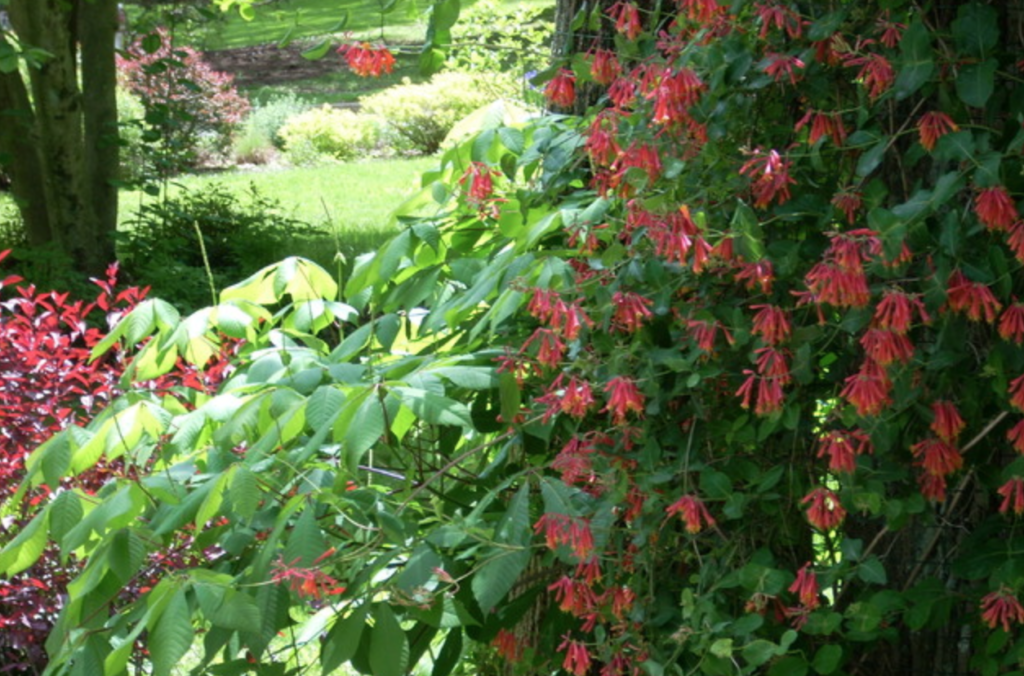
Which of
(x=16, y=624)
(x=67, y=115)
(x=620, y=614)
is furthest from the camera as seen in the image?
(x=67, y=115)

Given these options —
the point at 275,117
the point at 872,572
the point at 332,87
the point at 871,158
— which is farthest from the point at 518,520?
the point at 332,87

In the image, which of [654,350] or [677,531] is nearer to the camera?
[654,350]

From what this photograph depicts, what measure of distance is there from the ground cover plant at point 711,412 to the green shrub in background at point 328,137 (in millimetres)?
14684

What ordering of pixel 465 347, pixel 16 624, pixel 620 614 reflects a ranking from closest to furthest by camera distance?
1. pixel 620 614
2. pixel 465 347
3. pixel 16 624

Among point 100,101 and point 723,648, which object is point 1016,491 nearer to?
point 723,648

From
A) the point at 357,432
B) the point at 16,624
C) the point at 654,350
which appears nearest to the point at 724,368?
the point at 654,350

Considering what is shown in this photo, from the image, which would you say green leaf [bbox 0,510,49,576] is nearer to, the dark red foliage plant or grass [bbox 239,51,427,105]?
the dark red foliage plant

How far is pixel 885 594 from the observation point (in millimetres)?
2111

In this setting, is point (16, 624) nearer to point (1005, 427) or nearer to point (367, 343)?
point (367, 343)

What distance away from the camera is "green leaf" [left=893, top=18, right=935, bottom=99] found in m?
1.94

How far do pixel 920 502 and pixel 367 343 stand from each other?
3.89 ft

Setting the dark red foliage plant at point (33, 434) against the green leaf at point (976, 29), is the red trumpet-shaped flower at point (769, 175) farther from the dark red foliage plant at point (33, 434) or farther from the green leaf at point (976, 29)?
the dark red foliage plant at point (33, 434)

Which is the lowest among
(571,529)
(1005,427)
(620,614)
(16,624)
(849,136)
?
(16,624)

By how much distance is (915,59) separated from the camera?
1952 mm
